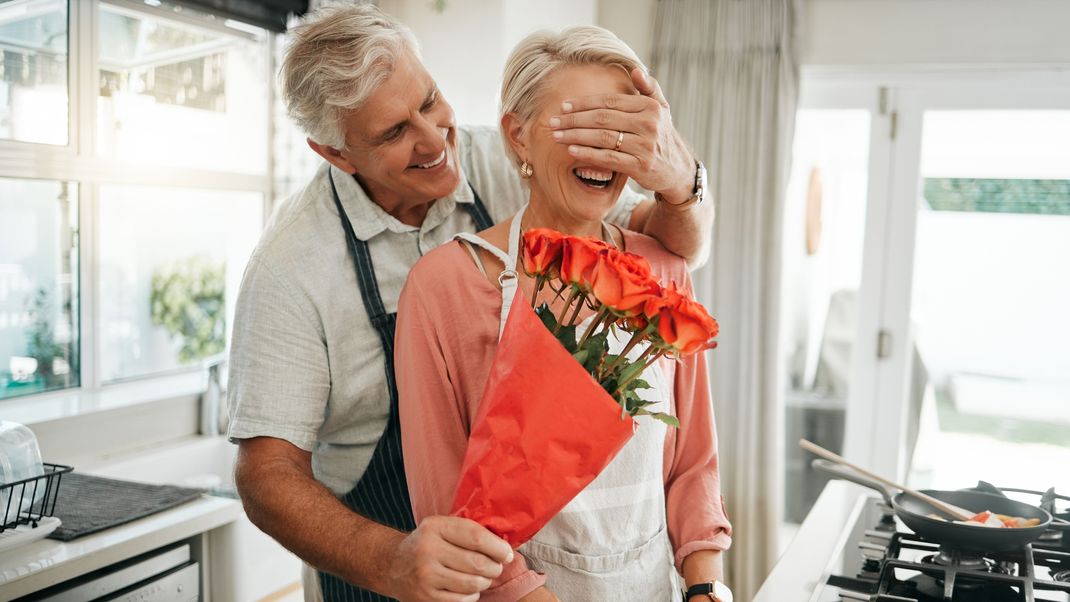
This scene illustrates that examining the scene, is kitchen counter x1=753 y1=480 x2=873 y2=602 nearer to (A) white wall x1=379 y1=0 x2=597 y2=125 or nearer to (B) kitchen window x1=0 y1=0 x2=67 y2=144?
(A) white wall x1=379 y1=0 x2=597 y2=125

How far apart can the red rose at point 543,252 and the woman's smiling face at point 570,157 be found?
316 mm

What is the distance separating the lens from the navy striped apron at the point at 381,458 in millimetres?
1475

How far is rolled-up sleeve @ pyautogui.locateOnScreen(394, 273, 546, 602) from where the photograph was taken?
3.83 feet

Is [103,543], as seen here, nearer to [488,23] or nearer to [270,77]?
[488,23]

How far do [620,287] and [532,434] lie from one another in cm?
19

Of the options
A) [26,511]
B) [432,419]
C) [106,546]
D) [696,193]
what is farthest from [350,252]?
[26,511]

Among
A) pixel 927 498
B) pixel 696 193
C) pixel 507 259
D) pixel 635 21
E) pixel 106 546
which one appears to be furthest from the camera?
pixel 635 21

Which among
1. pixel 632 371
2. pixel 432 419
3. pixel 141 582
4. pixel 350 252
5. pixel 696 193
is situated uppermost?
pixel 696 193

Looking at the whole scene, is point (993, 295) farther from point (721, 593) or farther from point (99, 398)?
point (99, 398)

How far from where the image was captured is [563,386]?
913 mm

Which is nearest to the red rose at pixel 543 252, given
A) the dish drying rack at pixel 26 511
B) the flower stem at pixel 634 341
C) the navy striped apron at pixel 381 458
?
the flower stem at pixel 634 341

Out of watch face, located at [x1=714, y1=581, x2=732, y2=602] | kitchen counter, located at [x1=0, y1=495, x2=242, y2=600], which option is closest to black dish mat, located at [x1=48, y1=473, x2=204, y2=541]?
kitchen counter, located at [x1=0, y1=495, x2=242, y2=600]

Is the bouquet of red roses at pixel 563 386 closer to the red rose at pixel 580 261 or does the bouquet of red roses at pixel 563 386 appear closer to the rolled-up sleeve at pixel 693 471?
the red rose at pixel 580 261

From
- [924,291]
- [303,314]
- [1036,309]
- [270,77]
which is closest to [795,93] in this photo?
[924,291]
